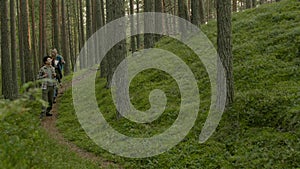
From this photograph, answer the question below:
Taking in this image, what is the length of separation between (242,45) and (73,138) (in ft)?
26.4

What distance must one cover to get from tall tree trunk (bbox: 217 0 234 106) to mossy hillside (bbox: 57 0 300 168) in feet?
2.18

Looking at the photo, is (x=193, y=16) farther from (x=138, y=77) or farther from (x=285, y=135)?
(x=285, y=135)

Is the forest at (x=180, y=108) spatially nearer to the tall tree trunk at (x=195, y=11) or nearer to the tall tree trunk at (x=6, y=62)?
the tall tree trunk at (x=6, y=62)

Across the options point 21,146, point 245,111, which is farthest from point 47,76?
point 21,146

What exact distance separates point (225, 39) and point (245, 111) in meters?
2.05

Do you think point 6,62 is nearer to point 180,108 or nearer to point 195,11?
point 180,108

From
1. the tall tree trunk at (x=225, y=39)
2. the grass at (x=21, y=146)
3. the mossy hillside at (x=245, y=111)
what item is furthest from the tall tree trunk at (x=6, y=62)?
the tall tree trunk at (x=225, y=39)

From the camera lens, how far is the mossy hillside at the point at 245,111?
775 centimetres

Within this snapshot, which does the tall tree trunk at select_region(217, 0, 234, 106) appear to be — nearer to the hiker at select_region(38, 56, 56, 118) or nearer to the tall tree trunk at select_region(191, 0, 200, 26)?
the hiker at select_region(38, 56, 56, 118)

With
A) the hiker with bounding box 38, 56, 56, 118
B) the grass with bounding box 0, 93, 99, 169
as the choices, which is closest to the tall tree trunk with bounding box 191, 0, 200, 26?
the hiker with bounding box 38, 56, 56, 118

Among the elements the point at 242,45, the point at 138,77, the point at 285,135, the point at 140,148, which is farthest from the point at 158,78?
the point at 285,135

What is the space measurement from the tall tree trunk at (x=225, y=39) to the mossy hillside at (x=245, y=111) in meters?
0.66

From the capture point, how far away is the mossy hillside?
25.4 ft

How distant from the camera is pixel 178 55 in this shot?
17.2 meters
